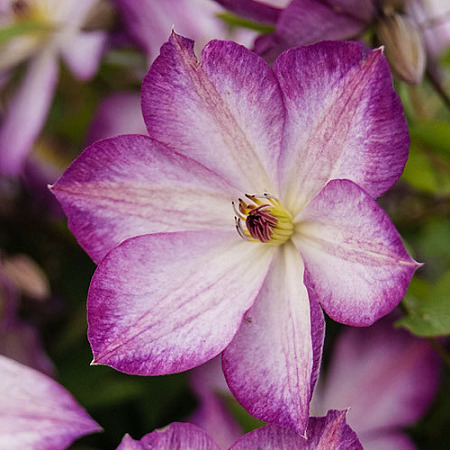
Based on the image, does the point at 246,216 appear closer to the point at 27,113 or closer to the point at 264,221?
the point at 264,221

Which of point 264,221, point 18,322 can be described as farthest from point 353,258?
point 18,322

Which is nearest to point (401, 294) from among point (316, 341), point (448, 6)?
point (316, 341)

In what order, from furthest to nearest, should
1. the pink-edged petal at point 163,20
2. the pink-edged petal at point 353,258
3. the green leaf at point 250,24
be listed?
the pink-edged petal at point 163,20
the green leaf at point 250,24
the pink-edged petal at point 353,258

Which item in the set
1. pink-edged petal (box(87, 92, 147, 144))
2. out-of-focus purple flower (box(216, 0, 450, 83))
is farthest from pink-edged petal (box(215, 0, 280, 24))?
pink-edged petal (box(87, 92, 147, 144))

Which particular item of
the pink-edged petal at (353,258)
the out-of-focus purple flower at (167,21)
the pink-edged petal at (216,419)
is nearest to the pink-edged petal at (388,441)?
the pink-edged petal at (216,419)

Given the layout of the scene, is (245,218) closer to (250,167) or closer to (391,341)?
(250,167)

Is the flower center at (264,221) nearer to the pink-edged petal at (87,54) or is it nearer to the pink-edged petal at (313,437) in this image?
the pink-edged petal at (313,437)
